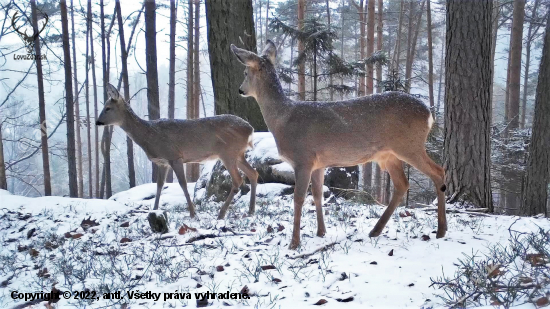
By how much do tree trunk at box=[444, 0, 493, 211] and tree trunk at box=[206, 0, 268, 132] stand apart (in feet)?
15.7

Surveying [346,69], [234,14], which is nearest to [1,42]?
[234,14]

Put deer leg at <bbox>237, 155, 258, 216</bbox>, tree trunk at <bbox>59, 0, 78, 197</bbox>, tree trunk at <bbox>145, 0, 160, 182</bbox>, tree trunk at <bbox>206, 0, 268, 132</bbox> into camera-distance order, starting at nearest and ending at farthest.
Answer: deer leg at <bbox>237, 155, 258, 216</bbox>
tree trunk at <bbox>206, 0, 268, 132</bbox>
tree trunk at <bbox>59, 0, 78, 197</bbox>
tree trunk at <bbox>145, 0, 160, 182</bbox>

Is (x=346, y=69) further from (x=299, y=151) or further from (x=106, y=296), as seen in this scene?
(x=106, y=296)

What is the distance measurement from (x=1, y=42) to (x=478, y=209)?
17.2 metres

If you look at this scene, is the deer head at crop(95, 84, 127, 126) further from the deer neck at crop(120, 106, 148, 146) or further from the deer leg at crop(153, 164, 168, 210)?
the deer leg at crop(153, 164, 168, 210)

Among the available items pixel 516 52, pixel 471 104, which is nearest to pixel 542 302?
pixel 471 104

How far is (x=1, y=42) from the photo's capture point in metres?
16.0

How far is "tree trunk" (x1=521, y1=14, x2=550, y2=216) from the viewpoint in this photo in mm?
7723

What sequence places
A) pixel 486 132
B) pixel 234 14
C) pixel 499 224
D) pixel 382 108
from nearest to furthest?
1. pixel 382 108
2. pixel 499 224
3. pixel 486 132
4. pixel 234 14

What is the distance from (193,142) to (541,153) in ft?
20.7

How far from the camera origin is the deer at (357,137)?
421cm

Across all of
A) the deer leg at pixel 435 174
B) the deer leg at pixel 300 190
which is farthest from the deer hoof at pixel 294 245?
Answer: the deer leg at pixel 435 174

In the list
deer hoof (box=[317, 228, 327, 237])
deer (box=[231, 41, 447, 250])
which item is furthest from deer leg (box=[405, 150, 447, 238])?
deer hoof (box=[317, 228, 327, 237])

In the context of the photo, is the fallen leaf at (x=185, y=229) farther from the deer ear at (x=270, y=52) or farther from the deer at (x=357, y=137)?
the deer ear at (x=270, y=52)
